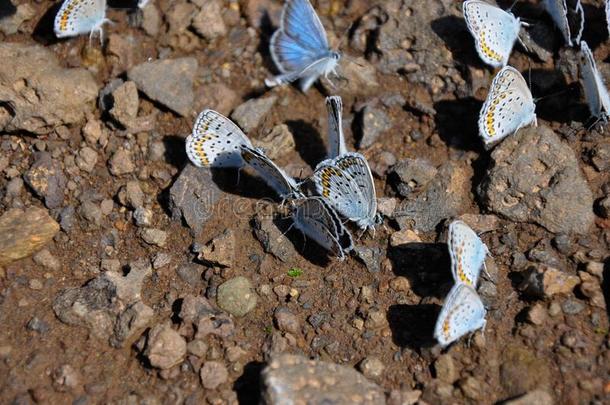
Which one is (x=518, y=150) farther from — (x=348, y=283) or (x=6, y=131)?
(x=6, y=131)

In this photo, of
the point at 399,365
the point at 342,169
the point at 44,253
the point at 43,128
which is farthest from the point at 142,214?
the point at 399,365

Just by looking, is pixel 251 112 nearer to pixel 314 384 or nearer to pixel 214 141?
pixel 214 141

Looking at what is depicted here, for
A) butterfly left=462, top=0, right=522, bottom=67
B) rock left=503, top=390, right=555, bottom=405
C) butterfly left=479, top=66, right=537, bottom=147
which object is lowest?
rock left=503, top=390, right=555, bottom=405

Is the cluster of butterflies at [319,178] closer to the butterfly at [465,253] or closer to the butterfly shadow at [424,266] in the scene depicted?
the butterfly shadow at [424,266]

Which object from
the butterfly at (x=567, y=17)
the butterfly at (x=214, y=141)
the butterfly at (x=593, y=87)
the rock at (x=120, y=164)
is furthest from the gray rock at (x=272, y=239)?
the butterfly at (x=567, y=17)

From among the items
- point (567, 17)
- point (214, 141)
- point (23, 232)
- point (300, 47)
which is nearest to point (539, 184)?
point (567, 17)

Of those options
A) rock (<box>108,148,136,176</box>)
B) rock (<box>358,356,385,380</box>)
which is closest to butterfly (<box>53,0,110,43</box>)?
rock (<box>108,148,136,176</box>)

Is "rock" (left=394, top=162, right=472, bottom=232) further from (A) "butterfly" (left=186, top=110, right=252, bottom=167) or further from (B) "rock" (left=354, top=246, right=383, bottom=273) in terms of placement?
(A) "butterfly" (left=186, top=110, right=252, bottom=167)
